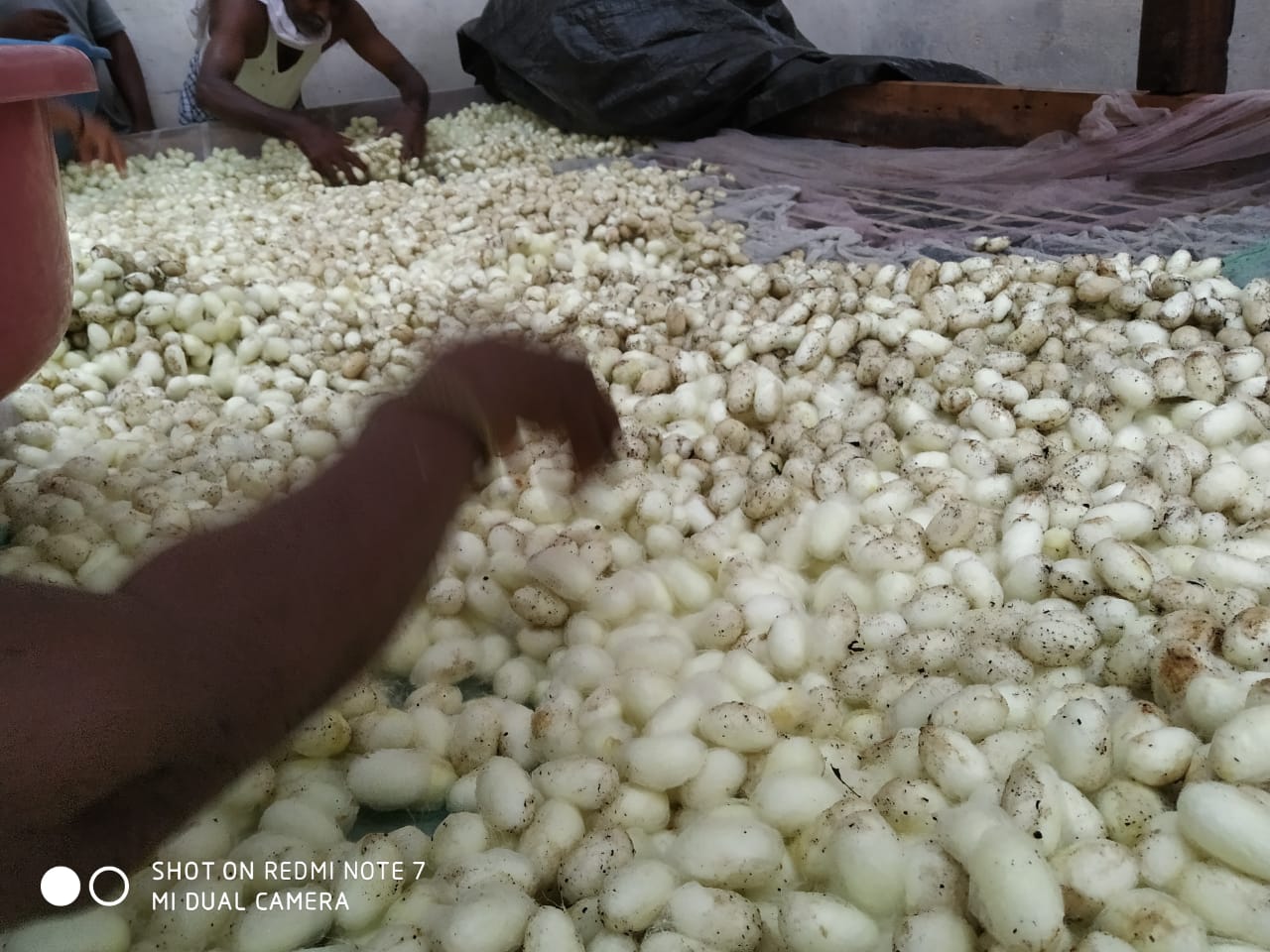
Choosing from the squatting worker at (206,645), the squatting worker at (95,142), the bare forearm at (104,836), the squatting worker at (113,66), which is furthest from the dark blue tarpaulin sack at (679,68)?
the bare forearm at (104,836)

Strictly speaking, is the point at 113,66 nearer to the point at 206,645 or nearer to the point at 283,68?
the point at 283,68

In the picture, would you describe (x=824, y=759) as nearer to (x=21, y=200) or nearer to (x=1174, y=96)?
(x=21, y=200)

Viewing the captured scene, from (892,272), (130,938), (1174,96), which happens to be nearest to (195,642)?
(130,938)

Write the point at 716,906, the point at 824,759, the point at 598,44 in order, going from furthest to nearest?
the point at 598,44, the point at 824,759, the point at 716,906

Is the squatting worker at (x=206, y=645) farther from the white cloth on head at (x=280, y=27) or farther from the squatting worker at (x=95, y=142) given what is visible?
the white cloth on head at (x=280, y=27)

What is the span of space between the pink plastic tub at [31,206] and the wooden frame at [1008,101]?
1796 mm

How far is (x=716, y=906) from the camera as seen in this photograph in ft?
1.82

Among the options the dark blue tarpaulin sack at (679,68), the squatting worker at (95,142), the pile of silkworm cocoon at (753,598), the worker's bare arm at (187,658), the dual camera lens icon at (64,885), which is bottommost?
the pile of silkworm cocoon at (753,598)

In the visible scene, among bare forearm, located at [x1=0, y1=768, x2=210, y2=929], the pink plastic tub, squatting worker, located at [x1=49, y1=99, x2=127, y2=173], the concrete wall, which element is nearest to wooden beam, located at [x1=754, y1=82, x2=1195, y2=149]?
the concrete wall

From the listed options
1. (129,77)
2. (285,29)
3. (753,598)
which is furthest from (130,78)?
(753,598)

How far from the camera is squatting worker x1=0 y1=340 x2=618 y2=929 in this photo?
1.22 ft

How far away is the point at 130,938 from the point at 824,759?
0.46 metres

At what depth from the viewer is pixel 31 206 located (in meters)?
0.82

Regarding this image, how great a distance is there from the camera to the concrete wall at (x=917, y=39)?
282cm
